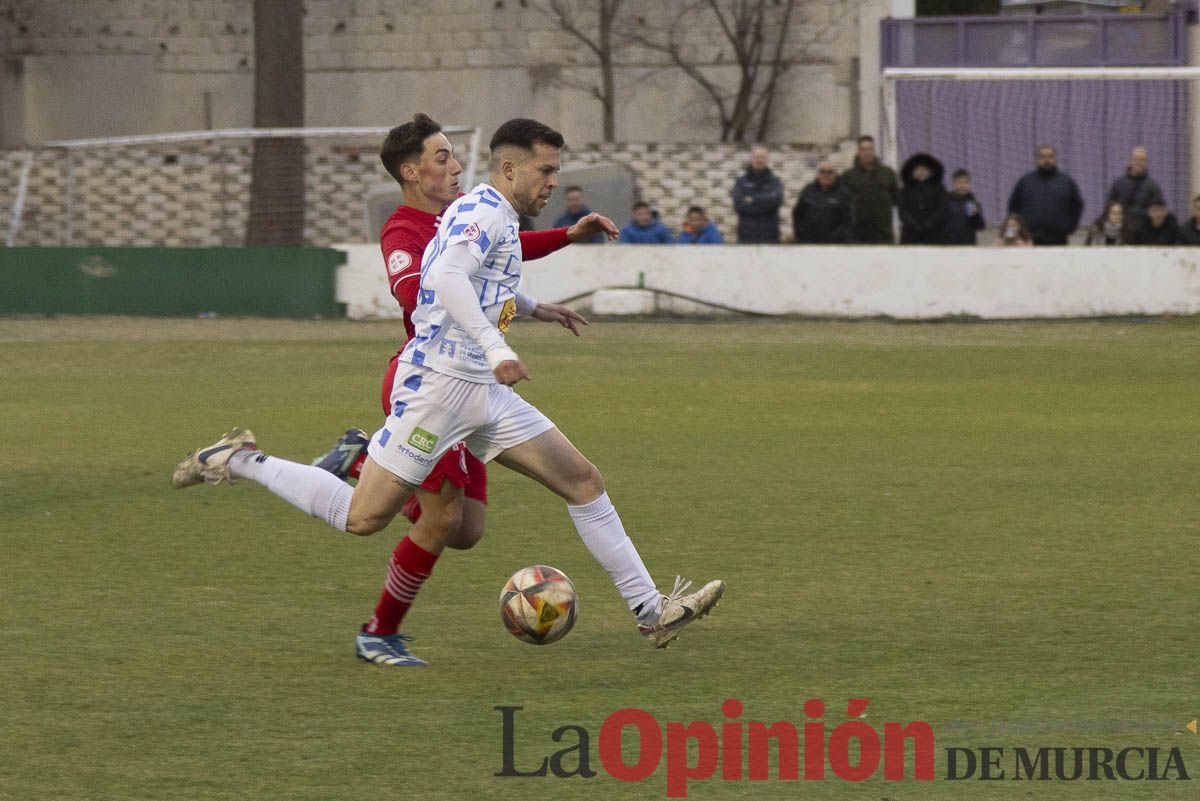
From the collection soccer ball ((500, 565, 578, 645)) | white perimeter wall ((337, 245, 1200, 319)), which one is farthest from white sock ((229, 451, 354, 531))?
white perimeter wall ((337, 245, 1200, 319))

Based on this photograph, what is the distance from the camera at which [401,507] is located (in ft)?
20.9

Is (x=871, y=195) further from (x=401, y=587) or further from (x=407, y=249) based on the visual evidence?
(x=401, y=587)

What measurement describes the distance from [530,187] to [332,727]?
1928 millimetres

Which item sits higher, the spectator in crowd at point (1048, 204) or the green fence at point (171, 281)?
the spectator in crowd at point (1048, 204)

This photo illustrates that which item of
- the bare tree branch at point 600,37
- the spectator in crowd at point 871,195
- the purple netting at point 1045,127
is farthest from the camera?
the bare tree branch at point 600,37

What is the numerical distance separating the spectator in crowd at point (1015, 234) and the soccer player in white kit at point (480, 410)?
15063 millimetres

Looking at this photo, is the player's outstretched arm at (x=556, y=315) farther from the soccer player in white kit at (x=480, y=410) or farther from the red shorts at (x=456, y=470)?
the red shorts at (x=456, y=470)

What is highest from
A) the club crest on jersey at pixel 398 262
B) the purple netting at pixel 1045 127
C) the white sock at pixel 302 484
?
the purple netting at pixel 1045 127

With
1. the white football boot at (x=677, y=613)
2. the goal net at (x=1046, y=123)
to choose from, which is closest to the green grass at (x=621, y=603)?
the white football boot at (x=677, y=613)

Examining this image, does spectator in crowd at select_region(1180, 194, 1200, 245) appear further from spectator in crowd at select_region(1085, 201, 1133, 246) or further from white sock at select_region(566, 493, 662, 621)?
white sock at select_region(566, 493, 662, 621)

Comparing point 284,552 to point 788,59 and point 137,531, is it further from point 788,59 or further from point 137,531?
point 788,59

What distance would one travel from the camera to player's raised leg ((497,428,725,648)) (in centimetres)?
638

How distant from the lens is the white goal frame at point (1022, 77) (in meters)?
23.3

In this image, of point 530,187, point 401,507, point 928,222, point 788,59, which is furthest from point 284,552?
point 788,59
